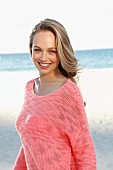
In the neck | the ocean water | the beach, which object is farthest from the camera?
the ocean water

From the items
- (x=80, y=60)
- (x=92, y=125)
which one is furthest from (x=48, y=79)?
(x=80, y=60)

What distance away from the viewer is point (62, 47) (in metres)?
2.24

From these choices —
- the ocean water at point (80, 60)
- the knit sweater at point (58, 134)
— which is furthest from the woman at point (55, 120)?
the ocean water at point (80, 60)

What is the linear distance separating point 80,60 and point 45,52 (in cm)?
2389

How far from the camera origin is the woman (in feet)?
7.23

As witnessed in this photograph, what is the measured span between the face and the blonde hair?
2 cm

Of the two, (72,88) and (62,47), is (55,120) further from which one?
(62,47)

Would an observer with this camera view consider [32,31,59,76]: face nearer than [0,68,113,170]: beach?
Yes

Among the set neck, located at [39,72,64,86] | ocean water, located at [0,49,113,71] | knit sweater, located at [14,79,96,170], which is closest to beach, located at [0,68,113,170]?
neck, located at [39,72,64,86]

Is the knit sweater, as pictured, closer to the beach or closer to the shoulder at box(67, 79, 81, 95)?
the shoulder at box(67, 79, 81, 95)

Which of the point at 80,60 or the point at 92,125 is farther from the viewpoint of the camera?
the point at 80,60

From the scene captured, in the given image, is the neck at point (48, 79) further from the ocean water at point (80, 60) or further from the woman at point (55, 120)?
the ocean water at point (80, 60)

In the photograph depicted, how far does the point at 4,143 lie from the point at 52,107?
403 centimetres

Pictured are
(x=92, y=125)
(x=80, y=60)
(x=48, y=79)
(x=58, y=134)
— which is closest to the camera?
(x=58, y=134)
